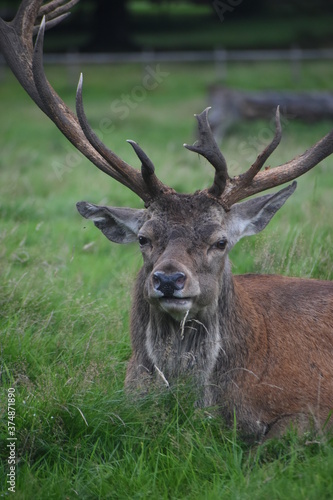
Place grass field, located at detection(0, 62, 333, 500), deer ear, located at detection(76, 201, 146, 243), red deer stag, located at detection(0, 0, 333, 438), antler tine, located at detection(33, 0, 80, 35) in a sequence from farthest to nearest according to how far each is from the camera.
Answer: antler tine, located at detection(33, 0, 80, 35), deer ear, located at detection(76, 201, 146, 243), red deer stag, located at detection(0, 0, 333, 438), grass field, located at detection(0, 62, 333, 500)

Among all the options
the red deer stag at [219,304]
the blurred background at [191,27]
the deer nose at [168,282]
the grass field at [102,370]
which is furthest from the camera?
the blurred background at [191,27]

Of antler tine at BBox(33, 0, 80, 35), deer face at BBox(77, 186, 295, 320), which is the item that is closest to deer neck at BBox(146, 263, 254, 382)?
deer face at BBox(77, 186, 295, 320)

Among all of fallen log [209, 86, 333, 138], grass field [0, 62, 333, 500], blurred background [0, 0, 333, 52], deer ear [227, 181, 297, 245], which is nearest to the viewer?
grass field [0, 62, 333, 500]

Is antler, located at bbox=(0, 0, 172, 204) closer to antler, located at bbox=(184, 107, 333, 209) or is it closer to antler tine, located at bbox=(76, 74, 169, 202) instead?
antler tine, located at bbox=(76, 74, 169, 202)

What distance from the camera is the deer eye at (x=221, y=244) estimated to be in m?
4.68

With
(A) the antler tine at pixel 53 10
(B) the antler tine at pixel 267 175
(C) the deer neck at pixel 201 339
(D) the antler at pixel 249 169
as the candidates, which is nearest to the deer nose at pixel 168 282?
(C) the deer neck at pixel 201 339

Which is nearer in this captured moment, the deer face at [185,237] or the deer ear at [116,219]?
the deer face at [185,237]

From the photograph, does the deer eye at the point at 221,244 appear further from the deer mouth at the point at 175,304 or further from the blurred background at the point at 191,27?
the blurred background at the point at 191,27

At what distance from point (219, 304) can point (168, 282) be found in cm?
70

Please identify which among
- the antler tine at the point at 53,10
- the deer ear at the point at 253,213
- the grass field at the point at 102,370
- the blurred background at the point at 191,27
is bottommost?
the grass field at the point at 102,370

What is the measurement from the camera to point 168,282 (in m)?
4.21

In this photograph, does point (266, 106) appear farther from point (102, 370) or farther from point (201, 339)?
point (201, 339)

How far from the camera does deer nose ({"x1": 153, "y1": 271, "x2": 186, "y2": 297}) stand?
166 inches

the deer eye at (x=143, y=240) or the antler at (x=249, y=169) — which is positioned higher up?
the antler at (x=249, y=169)
